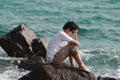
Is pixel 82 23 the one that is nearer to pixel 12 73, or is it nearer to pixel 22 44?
pixel 22 44

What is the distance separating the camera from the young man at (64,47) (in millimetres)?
14297

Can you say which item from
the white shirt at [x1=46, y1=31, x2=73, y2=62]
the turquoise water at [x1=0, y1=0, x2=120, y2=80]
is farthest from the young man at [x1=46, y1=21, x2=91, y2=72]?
the turquoise water at [x1=0, y1=0, x2=120, y2=80]

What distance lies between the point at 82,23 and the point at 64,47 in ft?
49.8

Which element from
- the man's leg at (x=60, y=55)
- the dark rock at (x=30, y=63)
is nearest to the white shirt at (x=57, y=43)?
the man's leg at (x=60, y=55)

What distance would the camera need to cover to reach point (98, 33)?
26.4 m

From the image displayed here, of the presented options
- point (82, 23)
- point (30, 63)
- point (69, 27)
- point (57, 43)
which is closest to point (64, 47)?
point (57, 43)

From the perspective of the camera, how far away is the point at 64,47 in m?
14.4

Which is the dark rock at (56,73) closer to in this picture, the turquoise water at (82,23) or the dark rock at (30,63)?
the turquoise water at (82,23)

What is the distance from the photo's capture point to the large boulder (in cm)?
1944

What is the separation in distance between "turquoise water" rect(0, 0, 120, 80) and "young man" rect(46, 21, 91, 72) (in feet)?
8.83

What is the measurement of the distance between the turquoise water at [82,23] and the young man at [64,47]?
2.69 meters

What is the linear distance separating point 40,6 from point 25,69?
61.4 feet

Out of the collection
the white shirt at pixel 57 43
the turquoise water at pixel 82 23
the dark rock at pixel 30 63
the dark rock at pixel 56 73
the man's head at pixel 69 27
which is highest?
the man's head at pixel 69 27

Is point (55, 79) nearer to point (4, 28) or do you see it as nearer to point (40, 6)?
point (4, 28)
